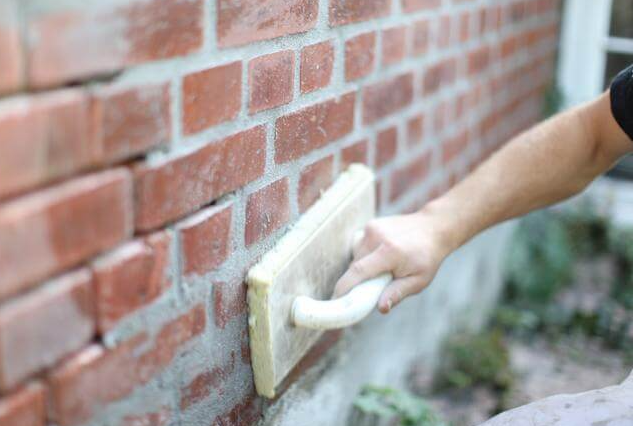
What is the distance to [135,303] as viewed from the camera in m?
1.10

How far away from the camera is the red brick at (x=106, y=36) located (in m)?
0.89

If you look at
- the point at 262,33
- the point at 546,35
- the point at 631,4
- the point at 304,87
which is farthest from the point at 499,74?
the point at 262,33

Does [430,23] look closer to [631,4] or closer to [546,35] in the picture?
[546,35]

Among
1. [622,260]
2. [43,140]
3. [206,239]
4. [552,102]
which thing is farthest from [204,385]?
[552,102]

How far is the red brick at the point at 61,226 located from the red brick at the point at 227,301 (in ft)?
0.86

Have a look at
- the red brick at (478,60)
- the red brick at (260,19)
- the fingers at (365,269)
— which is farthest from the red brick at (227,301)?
the red brick at (478,60)

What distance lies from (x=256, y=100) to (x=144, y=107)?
0.30m

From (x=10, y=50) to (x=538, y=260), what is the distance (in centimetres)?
265

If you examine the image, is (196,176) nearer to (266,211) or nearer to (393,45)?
(266,211)

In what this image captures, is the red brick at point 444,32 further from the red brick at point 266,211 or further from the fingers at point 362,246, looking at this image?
the red brick at point 266,211

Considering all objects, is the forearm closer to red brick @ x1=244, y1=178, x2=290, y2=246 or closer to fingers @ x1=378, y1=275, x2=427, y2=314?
fingers @ x1=378, y1=275, x2=427, y2=314

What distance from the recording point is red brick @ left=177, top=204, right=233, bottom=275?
1195mm

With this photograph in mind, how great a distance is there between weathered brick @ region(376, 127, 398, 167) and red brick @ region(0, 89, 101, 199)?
1055 millimetres

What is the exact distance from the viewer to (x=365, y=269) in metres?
1.52
